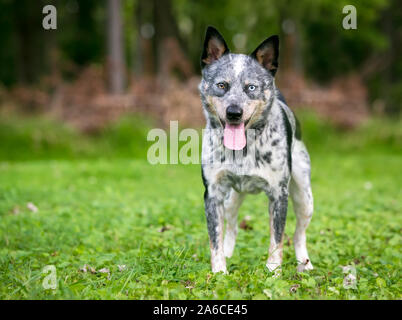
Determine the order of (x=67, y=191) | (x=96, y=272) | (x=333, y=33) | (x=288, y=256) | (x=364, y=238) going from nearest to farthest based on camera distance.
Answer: (x=96, y=272) < (x=288, y=256) < (x=364, y=238) < (x=67, y=191) < (x=333, y=33)

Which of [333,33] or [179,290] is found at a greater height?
[333,33]

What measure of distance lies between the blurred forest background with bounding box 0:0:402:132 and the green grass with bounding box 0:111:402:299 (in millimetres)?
3707

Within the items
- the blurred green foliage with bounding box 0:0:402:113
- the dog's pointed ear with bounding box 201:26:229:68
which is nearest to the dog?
the dog's pointed ear with bounding box 201:26:229:68

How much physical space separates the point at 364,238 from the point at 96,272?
3.06 metres

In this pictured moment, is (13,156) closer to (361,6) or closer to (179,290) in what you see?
(179,290)

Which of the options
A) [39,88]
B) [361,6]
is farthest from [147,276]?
[361,6]

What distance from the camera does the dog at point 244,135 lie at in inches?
165

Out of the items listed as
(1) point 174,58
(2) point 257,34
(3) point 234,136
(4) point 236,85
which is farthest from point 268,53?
(2) point 257,34

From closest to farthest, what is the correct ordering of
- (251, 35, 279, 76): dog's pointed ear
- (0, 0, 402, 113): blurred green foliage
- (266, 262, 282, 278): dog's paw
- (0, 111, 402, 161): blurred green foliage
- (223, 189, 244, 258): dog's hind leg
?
1. (266, 262, 282, 278): dog's paw
2. (251, 35, 279, 76): dog's pointed ear
3. (223, 189, 244, 258): dog's hind leg
4. (0, 111, 402, 161): blurred green foliage
5. (0, 0, 402, 113): blurred green foliage

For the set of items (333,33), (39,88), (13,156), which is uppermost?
(333,33)

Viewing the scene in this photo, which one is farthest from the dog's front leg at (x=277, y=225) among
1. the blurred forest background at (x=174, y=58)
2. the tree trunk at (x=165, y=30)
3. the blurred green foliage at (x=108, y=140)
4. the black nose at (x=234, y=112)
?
the tree trunk at (x=165, y=30)

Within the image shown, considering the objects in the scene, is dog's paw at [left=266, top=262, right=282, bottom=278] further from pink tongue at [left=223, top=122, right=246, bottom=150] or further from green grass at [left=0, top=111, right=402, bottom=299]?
pink tongue at [left=223, top=122, right=246, bottom=150]

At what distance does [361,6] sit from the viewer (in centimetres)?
2039

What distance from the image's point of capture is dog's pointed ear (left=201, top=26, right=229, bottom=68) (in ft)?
14.3
